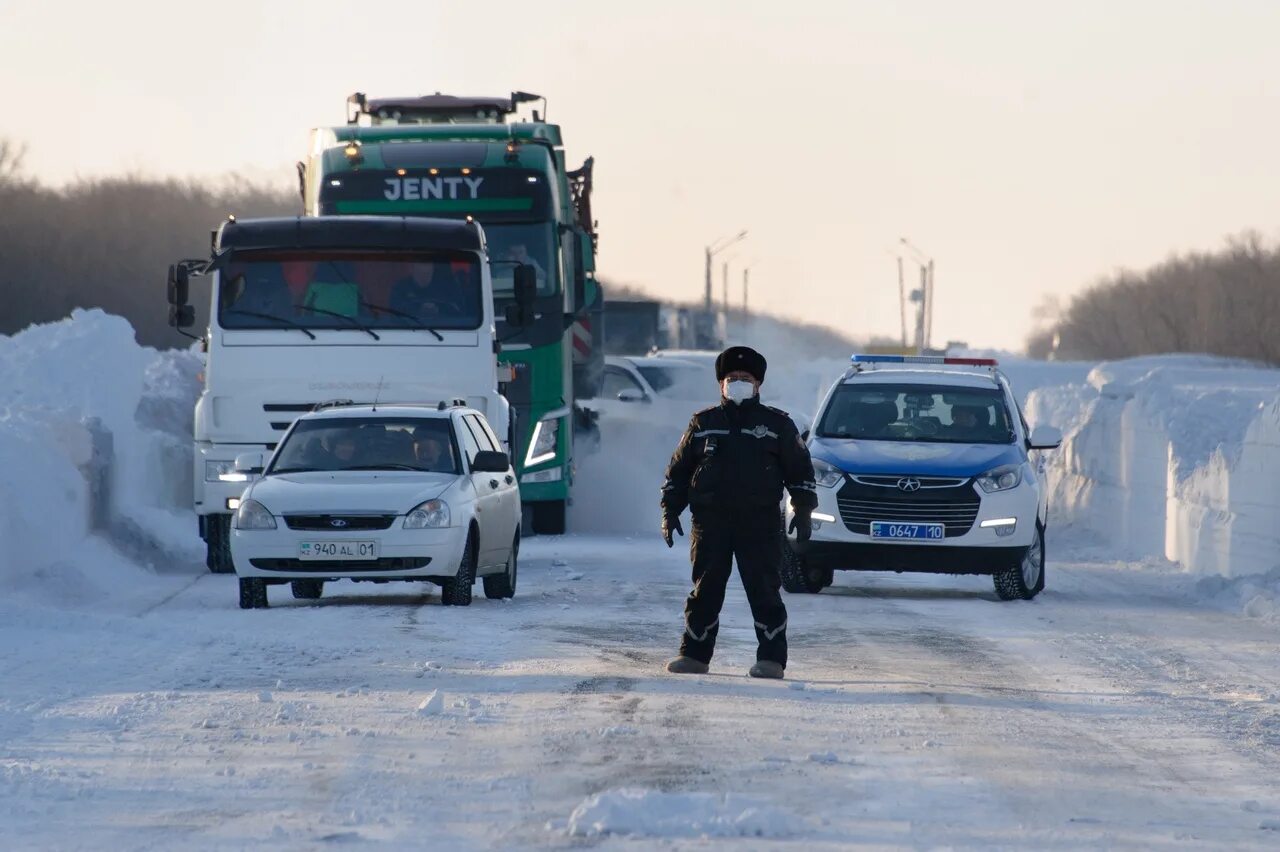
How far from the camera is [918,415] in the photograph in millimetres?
18812

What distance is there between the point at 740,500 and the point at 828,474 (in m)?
6.40

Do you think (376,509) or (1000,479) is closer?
(376,509)

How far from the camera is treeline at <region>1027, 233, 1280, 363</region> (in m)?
111

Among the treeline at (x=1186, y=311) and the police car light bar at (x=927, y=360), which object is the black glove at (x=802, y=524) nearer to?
the police car light bar at (x=927, y=360)

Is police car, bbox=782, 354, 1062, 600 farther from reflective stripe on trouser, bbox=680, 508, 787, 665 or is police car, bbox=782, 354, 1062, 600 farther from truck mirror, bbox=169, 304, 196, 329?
truck mirror, bbox=169, 304, 196, 329

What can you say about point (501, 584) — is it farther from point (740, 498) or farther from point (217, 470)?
point (740, 498)

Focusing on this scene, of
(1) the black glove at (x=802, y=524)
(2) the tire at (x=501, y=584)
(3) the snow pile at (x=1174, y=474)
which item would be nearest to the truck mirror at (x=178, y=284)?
(2) the tire at (x=501, y=584)

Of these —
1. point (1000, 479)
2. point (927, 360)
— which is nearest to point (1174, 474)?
point (927, 360)

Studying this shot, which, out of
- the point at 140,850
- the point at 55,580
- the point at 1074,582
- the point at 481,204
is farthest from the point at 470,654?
the point at 481,204

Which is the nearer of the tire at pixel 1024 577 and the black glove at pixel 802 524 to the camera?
the black glove at pixel 802 524

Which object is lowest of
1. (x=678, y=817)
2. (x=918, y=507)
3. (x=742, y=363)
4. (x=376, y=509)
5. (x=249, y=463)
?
(x=678, y=817)

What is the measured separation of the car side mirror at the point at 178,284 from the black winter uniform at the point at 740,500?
30.1ft

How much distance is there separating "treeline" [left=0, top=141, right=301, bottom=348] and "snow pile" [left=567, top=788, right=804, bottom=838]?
6170 centimetres

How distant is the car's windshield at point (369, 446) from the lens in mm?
17016
